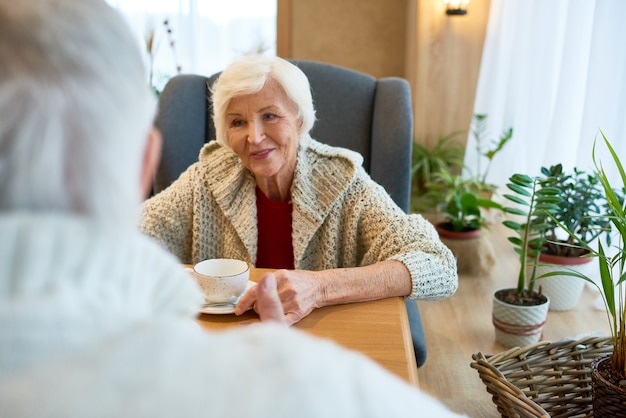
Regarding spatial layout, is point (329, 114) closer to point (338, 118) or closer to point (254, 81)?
point (338, 118)

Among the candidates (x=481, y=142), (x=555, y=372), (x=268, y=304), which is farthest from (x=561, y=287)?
(x=268, y=304)

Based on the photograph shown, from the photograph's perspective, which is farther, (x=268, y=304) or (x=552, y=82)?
(x=552, y=82)

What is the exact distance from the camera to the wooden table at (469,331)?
7.20 ft

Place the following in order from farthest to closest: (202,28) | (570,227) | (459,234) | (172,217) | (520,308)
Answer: (202,28) → (459,234) → (570,227) → (520,308) → (172,217)

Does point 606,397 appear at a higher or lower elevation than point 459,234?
higher

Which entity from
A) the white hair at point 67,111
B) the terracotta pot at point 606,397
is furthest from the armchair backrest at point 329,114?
the white hair at point 67,111

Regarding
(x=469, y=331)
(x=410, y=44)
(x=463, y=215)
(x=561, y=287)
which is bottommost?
(x=469, y=331)

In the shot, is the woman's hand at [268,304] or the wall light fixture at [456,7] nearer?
the woman's hand at [268,304]

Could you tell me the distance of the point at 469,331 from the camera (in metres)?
2.65

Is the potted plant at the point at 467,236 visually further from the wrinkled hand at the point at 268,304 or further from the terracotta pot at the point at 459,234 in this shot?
the wrinkled hand at the point at 268,304

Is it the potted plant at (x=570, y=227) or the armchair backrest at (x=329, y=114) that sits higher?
the armchair backrest at (x=329, y=114)

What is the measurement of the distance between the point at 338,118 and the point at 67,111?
1739mm

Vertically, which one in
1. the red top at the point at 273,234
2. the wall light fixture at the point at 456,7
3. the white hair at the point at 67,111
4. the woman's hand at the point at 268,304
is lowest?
the red top at the point at 273,234

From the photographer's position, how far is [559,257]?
2650mm
